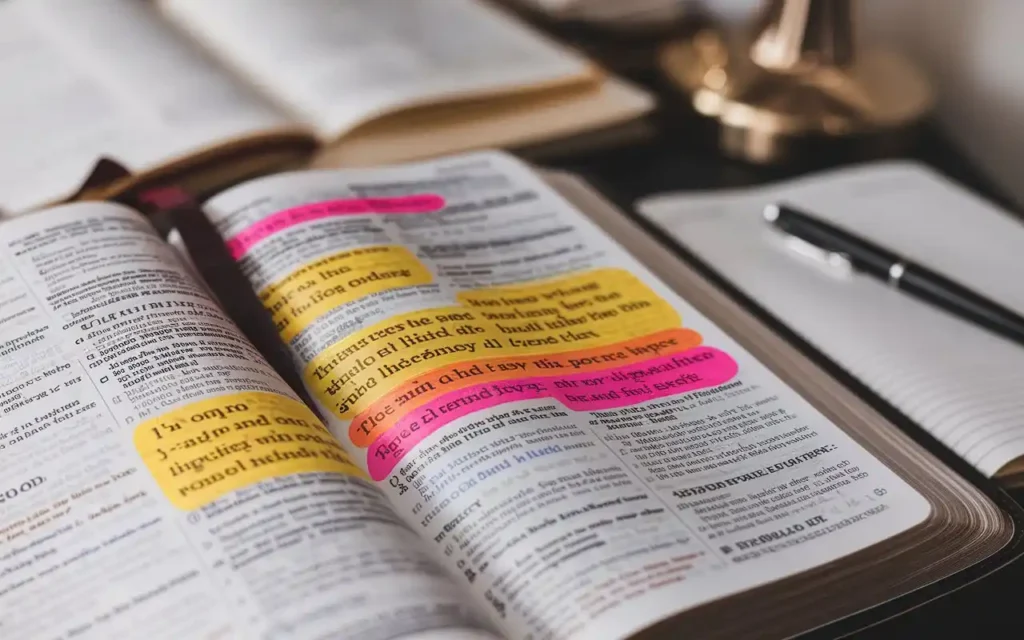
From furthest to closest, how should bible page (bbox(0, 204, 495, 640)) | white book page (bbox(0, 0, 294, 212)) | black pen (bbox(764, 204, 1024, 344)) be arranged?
white book page (bbox(0, 0, 294, 212)) → black pen (bbox(764, 204, 1024, 344)) → bible page (bbox(0, 204, 495, 640))

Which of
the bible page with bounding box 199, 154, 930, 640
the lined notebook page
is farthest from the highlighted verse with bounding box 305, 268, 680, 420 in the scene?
the lined notebook page

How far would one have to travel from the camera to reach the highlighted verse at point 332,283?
1.59 feet

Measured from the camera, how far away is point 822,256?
63 centimetres

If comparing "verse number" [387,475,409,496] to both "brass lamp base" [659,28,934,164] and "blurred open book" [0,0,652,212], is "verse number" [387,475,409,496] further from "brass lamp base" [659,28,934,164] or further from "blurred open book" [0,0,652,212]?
"brass lamp base" [659,28,934,164]

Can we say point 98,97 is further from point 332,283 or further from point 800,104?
point 800,104

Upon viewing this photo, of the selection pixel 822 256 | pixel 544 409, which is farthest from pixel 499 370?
pixel 822 256

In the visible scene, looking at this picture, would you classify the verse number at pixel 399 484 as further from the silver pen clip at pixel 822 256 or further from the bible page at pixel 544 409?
the silver pen clip at pixel 822 256

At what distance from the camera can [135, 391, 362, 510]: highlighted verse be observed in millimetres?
381

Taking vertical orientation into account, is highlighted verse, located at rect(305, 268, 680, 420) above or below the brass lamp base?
below

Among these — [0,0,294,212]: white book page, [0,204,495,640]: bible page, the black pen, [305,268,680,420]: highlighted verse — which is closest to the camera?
[0,204,495,640]: bible page

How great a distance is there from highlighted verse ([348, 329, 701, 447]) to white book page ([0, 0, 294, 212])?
0.98 ft

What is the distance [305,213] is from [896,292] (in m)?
0.34

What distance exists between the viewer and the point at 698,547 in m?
0.38

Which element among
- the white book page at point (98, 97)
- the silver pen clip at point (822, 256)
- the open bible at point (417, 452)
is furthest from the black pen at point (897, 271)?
the white book page at point (98, 97)
